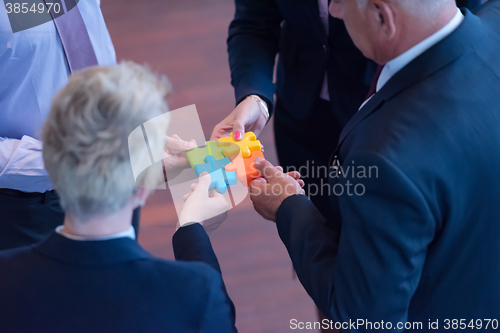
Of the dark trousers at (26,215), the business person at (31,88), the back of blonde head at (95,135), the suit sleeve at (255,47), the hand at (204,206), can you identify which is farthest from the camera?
the suit sleeve at (255,47)

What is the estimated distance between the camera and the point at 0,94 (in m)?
1.15

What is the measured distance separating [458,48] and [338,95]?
1.95 feet

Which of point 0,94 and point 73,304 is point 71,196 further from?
point 0,94

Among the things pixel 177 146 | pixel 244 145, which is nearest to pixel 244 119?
pixel 244 145

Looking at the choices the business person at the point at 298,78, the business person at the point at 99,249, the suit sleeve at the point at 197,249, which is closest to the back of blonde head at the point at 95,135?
the business person at the point at 99,249

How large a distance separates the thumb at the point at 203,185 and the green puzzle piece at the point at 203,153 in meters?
0.08

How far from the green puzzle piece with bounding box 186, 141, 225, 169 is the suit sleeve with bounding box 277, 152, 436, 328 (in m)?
0.44

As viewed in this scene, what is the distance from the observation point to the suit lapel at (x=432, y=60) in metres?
0.75

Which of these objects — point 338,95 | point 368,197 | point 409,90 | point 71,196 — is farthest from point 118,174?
point 338,95

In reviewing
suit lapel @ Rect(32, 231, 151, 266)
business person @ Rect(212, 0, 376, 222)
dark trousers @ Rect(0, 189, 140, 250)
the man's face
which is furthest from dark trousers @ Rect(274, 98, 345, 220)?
suit lapel @ Rect(32, 231, 151, 266)

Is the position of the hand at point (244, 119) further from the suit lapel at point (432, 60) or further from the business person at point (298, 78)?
the suit lapel at point (432, 60)

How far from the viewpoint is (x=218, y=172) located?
3.69ft

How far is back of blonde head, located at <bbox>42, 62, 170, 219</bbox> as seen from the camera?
2.07 feet

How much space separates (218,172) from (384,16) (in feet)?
1.87
